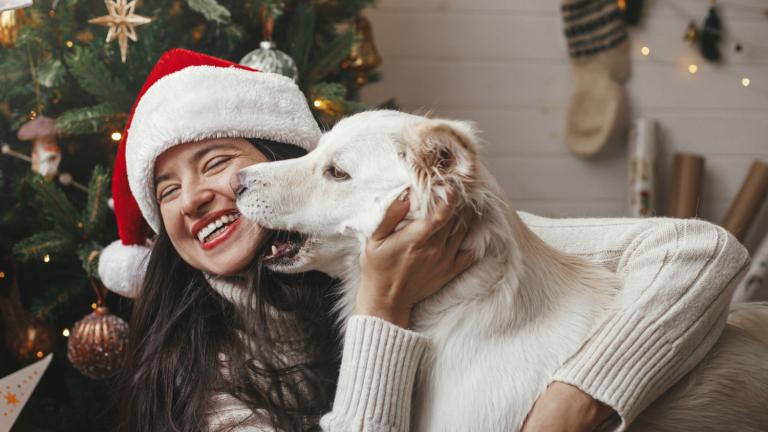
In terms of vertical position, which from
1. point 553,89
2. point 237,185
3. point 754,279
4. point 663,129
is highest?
point 237,185

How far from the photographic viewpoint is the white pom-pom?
1479 mm

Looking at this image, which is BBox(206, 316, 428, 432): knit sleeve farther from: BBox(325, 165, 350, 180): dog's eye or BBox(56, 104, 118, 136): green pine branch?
BBox(56, 104, 118, 136): green pine branch

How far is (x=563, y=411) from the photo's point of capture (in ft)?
3.25

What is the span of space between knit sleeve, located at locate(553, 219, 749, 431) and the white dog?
0.04 metres

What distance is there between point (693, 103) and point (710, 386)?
221 centimetres

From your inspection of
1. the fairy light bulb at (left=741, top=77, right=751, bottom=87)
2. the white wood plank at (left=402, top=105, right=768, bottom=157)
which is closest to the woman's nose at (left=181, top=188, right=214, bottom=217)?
the white wood plank at (left=402, top=105, right=768, bottom=157)

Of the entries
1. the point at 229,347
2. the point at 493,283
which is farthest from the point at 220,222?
the point at 493,283

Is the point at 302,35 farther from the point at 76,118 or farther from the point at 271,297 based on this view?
the point at 271,297

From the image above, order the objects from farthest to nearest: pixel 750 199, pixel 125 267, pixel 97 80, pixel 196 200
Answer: pixel 750 199 → pixel 97 80 → pixel 125 267 → pixel 196 200

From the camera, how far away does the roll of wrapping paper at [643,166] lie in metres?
2.91

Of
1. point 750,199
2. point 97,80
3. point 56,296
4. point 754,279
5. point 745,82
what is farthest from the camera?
point 745,82

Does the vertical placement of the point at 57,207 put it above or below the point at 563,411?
below

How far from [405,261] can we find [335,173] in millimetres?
182

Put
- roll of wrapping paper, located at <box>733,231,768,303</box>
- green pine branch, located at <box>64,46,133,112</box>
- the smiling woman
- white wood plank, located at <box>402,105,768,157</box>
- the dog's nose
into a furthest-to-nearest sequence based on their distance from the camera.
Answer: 1. white wood plank, located at <box>402,105,768,157</box>
2. roll of wrapping paper, located at <box>733,231,768,303</box>
3. green pine branch, located at <box>64,46,133,112</box>
4. the smiling woman
5. the dog's nose
